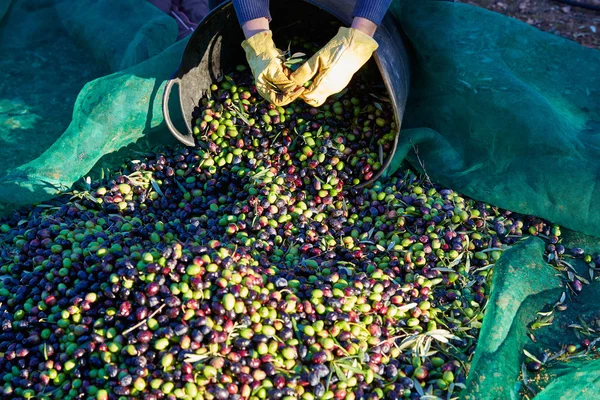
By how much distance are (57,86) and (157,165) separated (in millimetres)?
1721

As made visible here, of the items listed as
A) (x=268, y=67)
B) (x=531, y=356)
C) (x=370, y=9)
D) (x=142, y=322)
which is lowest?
(x=531, y=356)

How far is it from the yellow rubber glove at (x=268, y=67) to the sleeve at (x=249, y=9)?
0.12 m

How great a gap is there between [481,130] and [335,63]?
1.18m

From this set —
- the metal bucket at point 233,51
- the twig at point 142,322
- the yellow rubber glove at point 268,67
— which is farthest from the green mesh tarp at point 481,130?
the twig at point 142,322

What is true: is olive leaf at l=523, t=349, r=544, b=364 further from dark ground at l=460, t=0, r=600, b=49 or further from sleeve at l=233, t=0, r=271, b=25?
dark ground at l=460, t=0, r=600, b=49

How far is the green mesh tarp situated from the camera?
9.68 feet

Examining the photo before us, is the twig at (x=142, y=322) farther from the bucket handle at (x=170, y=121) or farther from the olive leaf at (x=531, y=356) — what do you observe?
the olive leaf at (x=531, y=356)

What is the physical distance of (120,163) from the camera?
13.1 feet

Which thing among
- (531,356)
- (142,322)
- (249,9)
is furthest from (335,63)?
(531,356)

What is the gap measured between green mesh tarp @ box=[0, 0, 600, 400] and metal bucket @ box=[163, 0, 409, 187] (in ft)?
0.99

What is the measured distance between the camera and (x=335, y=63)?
3160mm

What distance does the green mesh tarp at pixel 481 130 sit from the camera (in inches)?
116

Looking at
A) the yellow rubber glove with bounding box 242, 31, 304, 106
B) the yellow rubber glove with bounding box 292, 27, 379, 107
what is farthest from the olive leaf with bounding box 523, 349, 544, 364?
the yellow rubber glove with bounding box 242, 31, 304, 106

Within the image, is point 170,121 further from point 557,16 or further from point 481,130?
point 557,16
